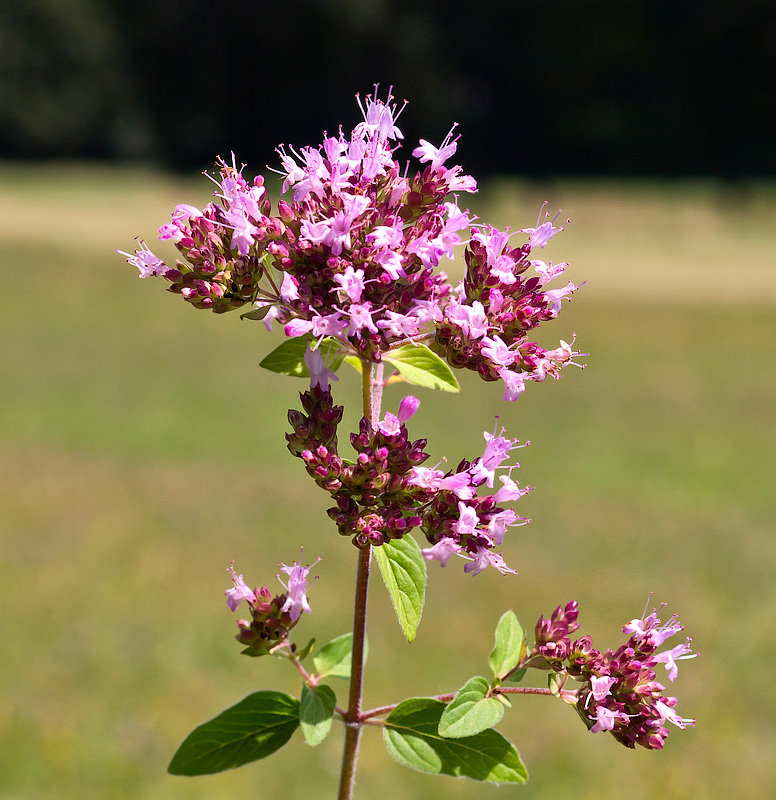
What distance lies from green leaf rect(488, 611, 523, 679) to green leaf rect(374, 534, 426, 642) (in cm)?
16

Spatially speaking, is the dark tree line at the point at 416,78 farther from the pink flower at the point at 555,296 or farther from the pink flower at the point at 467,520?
the pink flower at the point at 467,520

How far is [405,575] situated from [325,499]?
6.07 m

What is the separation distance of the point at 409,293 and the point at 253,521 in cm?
587

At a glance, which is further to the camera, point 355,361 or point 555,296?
point 355,361

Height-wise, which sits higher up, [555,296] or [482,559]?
[555,296]

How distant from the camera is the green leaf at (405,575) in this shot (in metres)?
1.29

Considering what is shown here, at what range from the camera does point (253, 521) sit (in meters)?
6.90

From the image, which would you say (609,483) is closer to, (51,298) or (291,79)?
(51,298)

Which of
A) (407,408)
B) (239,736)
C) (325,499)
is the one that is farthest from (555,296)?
(325,499)

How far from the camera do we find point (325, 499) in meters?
7.35

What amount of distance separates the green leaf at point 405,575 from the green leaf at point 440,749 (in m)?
0.14

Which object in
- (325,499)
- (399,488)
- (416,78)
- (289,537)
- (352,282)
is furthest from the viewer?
(416,78)

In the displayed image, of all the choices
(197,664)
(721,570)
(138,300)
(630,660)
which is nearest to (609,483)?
(721,570)

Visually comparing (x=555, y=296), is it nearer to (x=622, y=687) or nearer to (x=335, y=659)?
(x=622, y=687)
